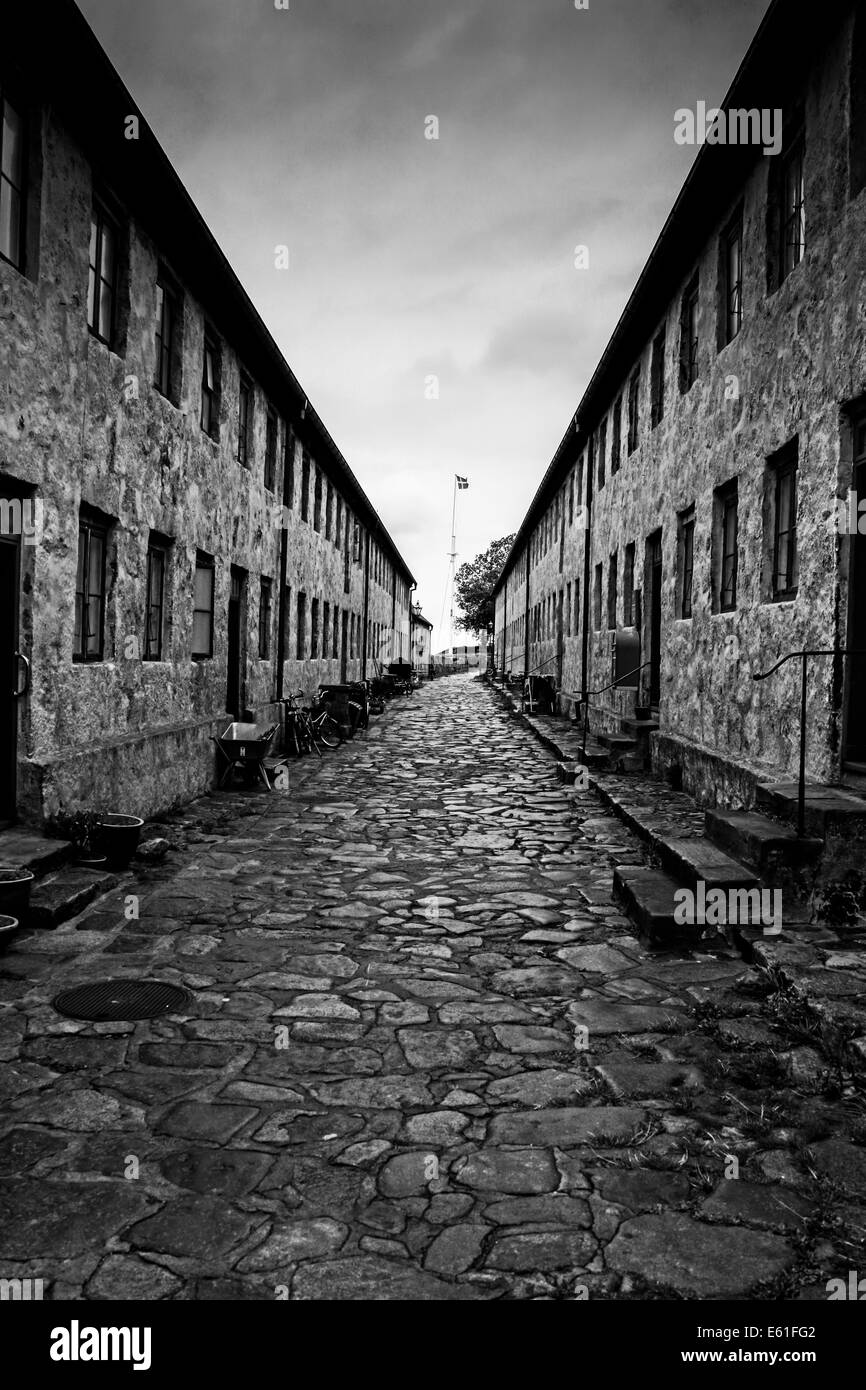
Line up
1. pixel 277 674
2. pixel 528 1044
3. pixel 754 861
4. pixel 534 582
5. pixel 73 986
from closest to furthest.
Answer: pixel 528 1044
pixel 73 986
pixel 754 861
pixel 277 674
pixel 534 582

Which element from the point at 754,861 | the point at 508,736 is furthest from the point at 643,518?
the point at 754,861

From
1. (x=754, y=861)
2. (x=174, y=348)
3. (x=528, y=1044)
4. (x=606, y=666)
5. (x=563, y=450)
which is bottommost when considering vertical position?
(x=528, y=1044)

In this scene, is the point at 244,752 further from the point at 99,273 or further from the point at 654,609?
the point at 654,609

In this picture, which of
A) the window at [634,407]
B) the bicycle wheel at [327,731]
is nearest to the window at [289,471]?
the bicycle wheel at [327,731]

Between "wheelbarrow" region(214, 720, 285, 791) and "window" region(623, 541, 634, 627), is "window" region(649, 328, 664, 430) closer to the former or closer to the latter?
"window" region(623, 541, 634, 627)

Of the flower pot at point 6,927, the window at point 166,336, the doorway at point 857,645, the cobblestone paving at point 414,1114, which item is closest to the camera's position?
the cobblestone paving at point 414,1114

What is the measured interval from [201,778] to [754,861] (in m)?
7.26

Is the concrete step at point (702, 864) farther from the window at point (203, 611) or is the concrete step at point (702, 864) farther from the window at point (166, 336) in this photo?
the window at point (166, 336)

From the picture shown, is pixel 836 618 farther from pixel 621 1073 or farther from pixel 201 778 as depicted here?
pixel 201 778

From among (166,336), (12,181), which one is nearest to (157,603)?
(166,336)

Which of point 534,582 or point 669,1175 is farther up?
point 534,582

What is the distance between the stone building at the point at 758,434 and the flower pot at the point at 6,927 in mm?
4964

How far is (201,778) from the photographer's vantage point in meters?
11.4

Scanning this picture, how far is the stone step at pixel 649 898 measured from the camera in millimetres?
5605
